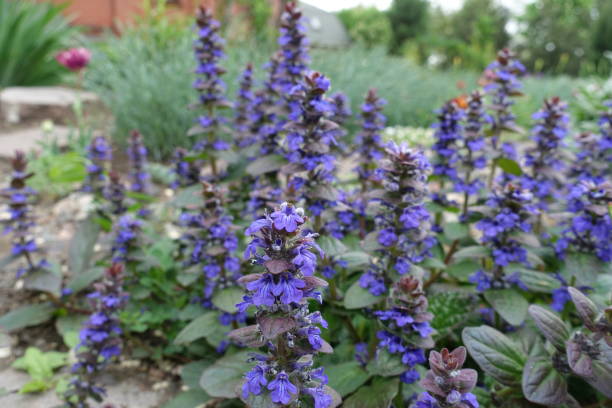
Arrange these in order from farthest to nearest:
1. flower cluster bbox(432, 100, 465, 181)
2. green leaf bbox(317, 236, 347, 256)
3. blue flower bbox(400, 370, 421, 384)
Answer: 1. flower cluster bbox(432, 100, 465, 181)
2. green leaf bbox(317, 236, 347, 256)
3. blue flower bbox(400, 370, 421, 384)

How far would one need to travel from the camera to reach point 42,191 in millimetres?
4836

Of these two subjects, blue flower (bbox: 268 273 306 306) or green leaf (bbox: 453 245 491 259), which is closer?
blue flower (bbox: 268 273 306 306)

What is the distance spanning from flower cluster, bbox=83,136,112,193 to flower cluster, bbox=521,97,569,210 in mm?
2754

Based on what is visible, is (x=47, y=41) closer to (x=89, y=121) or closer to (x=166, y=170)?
(x=89, y=121)

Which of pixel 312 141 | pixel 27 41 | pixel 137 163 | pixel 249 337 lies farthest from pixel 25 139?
pixel 249 337

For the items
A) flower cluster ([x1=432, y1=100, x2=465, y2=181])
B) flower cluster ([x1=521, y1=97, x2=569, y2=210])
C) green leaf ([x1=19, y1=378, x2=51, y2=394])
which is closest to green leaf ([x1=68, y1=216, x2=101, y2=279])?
green leaf ([x1=19, y1=378, x2=51, y2=394])

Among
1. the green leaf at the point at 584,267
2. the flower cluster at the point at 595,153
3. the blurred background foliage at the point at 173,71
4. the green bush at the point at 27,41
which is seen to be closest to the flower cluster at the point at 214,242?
the green leaf at the point at 584,267

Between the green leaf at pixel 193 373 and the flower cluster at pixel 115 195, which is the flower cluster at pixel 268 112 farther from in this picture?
the green leaf at pixel 193 373

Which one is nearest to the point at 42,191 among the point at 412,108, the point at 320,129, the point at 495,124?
the point at 320,129

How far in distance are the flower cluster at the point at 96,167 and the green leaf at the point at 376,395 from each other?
241 centimetres

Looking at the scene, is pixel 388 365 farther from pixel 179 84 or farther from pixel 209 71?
pixel 179 84

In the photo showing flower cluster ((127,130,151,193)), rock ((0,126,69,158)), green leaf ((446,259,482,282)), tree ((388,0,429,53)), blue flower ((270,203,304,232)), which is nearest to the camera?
blue flower ((270,203,304,232))

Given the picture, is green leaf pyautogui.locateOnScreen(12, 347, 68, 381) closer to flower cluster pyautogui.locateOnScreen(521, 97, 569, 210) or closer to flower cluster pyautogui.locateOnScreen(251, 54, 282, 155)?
flower cluster pyautogui.locateOnScreen(251, 54, 282, 155)

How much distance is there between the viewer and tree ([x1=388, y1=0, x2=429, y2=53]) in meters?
28.3
